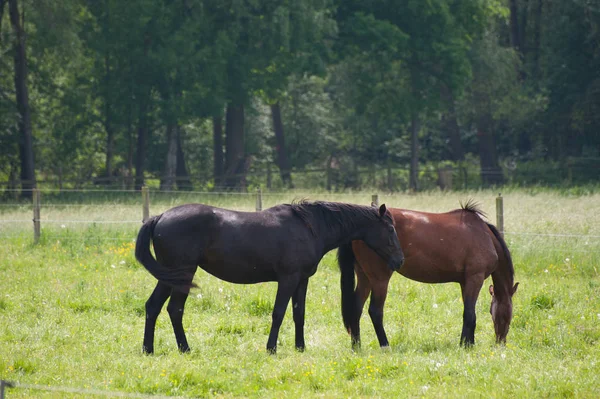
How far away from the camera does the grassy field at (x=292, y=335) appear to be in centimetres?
762

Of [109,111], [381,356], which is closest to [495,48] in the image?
[109,111]

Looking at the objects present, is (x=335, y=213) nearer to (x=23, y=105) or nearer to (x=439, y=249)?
(x=439, y=249)

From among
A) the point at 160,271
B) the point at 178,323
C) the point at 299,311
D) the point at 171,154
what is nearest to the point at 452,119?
the point at 171,154

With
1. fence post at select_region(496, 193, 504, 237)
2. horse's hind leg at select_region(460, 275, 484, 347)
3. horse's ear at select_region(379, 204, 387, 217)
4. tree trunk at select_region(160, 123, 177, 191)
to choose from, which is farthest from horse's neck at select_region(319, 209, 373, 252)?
tree trunk at select_region(160, 123, 177, 191)

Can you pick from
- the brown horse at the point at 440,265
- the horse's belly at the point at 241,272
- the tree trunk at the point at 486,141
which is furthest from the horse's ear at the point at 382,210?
the tree trunk at the point at 486,141

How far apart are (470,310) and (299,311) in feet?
6.48

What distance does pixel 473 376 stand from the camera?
780 cm

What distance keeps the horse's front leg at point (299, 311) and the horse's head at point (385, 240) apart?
89 cm

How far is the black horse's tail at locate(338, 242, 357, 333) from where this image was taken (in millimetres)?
9719

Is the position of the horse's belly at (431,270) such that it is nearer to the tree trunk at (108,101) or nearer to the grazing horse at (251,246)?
the grazing horse at (251,246)

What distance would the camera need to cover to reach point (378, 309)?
31.6ft

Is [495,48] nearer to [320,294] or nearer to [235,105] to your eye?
[235,105]

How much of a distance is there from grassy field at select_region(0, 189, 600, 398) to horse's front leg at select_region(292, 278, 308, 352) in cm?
28

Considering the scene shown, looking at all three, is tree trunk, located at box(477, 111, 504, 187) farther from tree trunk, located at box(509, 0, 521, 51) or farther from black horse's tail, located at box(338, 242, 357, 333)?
black horse's tail, located at box(338, 242, 357, 333)
